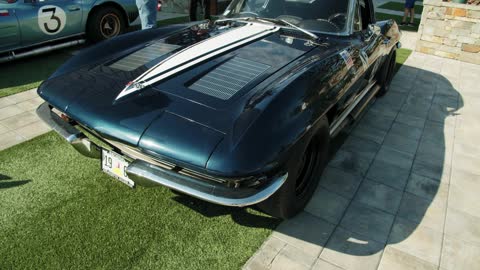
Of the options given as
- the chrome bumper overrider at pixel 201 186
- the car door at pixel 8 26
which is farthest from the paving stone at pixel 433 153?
the car door at pixel 8 26

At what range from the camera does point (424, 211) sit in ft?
9.11

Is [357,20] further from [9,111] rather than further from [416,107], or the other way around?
[9,111]

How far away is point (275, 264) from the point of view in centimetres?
223

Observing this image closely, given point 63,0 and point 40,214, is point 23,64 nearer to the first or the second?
point 63,0

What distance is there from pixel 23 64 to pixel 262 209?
4703 mm

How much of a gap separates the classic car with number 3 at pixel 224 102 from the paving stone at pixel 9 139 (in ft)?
3.18

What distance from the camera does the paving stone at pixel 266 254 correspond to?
86.8 inches

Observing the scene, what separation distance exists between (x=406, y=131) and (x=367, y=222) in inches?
70.9

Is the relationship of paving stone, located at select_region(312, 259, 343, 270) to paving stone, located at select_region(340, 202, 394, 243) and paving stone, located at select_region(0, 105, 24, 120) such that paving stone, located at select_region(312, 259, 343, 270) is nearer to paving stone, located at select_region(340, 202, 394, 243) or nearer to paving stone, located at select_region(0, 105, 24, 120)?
paving stone, located at select_region(340, 202, 394, 243)

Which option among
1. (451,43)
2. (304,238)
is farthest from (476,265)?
(451,43)

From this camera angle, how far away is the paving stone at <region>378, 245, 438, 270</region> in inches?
89.4

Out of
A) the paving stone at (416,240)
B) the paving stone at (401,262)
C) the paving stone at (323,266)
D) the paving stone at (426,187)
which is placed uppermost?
the paving stone at (426,187)

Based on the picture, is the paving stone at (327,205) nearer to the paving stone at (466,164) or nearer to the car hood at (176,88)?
the car hood at (176,88)

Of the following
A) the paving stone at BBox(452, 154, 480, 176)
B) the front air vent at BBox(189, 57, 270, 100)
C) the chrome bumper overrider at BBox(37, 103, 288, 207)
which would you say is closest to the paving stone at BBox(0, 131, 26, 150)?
the chrome bumper overrider at BBox(37, 103, 288, 207)
